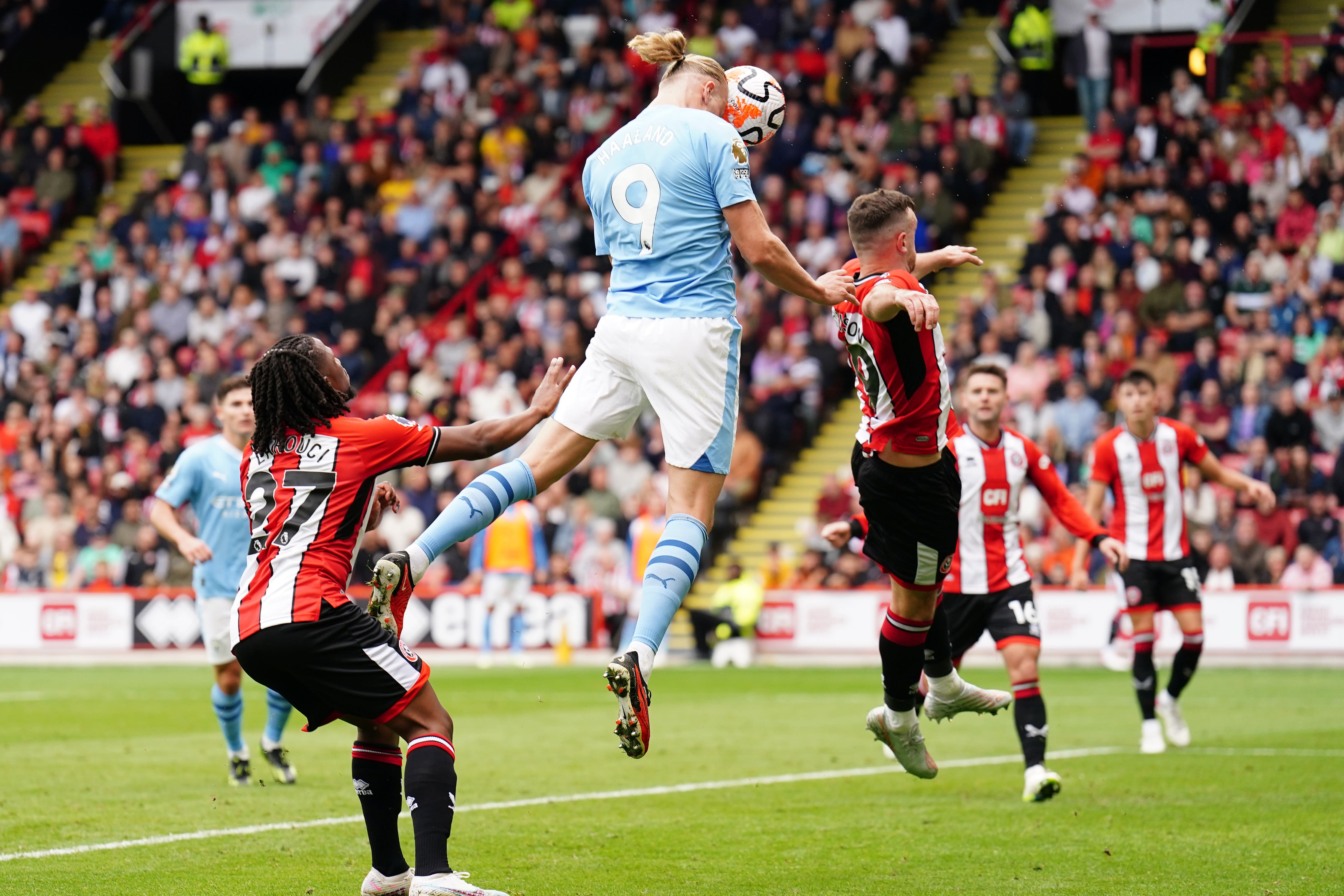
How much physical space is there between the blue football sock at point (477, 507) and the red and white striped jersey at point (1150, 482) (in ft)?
22.2

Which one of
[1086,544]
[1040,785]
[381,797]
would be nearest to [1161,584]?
[1086,544]

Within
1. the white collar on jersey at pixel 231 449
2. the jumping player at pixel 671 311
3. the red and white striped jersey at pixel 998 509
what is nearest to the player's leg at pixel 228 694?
the white collar on jersey at pixel 231 449

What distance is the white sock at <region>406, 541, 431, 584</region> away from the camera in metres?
6.55

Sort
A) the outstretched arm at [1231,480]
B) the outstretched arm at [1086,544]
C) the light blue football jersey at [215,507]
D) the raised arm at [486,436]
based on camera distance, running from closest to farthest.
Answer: the raised arm at [486,436] → the light blue football jersey at [215,507] → the outstretched arm at [1231,480] → the outstretched arm at [1086,544]

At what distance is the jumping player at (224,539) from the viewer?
34.2 ft

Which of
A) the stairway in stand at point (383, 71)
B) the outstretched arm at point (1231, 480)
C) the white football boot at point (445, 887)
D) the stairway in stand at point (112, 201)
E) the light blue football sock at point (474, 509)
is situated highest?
the stairway in stand at point (383, 71)

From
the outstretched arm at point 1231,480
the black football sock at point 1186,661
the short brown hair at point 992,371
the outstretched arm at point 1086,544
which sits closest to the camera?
the short brown hair at point 992,371

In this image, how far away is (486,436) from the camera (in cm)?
649

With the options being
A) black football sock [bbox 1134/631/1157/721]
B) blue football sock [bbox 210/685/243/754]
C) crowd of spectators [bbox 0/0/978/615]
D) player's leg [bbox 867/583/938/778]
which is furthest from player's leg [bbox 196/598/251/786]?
crowd of spectators [bbox 0/0/978/615]

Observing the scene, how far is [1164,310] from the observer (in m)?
21.1

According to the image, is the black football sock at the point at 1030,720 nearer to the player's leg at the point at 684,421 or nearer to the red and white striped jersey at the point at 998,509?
the red and white striped jersey at the point at 998,509

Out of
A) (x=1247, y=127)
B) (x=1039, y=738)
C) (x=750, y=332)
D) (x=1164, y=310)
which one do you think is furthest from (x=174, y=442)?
(x=1039, y=738)

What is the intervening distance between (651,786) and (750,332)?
1387 centimetres

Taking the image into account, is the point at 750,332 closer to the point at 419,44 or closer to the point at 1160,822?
the point at 419,44
